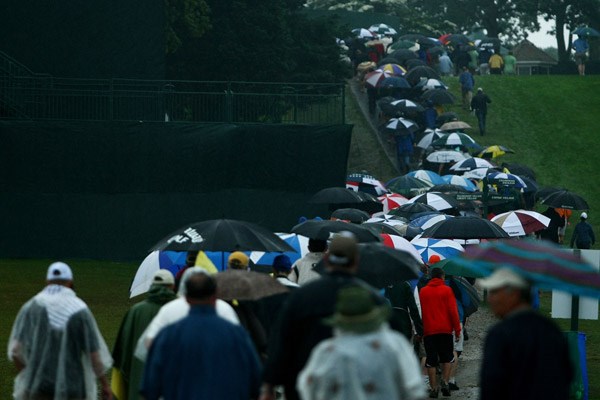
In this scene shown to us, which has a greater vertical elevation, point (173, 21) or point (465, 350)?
point (173, 21)

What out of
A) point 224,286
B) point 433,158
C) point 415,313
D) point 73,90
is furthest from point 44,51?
point 224,286

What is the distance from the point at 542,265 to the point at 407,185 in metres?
28.7

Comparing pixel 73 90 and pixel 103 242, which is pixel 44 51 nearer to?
pixel 73 90

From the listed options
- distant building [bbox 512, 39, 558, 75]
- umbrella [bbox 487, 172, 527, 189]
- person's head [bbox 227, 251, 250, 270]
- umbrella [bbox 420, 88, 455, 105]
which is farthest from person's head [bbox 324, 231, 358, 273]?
distant building [bbox 512, 39, 558, 75]

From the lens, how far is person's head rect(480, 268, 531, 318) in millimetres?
8008

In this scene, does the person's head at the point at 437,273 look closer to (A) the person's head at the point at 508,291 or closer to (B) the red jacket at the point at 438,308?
(B) the red jacket at the point at 438,308

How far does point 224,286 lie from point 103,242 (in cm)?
2322

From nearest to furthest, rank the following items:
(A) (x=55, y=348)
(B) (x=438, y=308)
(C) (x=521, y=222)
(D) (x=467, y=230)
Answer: (A) (x=55, y=348) → (B) (x=438, y=308) → (D) (x=467, y=230) → (C) (x=521, y=222)

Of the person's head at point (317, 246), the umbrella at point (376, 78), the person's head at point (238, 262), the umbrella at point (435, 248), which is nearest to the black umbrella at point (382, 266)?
the person's head at point (238, 262)

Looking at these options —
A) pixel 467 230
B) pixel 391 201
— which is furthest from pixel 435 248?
pixel 391 201

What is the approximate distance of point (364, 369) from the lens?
Answer: 293 inches

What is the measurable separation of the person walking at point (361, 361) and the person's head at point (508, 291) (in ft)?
2.38

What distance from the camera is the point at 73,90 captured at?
3478 cm

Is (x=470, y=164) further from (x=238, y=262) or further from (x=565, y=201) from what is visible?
(x=238, y=262)
